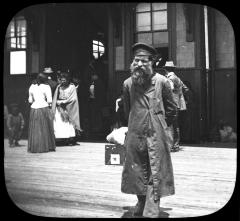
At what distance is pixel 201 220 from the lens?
2.46 m

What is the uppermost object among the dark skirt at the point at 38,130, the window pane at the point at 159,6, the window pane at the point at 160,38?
the window pane at the point at 159,6

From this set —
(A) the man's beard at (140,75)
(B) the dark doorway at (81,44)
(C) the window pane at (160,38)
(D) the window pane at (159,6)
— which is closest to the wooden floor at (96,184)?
(A) the man's beard at (140,75)

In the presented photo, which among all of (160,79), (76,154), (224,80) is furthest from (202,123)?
(160,79)

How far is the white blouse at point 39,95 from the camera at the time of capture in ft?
20.3

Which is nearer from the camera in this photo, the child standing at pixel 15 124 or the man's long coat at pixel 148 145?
the man's long coat at pixel 148 145

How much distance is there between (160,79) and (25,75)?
6356 mm

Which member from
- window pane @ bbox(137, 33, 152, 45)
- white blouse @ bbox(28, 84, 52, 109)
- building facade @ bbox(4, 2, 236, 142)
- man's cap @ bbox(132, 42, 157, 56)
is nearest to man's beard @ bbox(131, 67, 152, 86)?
man's cap @ bbox(132, 42, 157, 56)

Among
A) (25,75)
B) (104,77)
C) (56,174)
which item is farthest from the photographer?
(104,77)

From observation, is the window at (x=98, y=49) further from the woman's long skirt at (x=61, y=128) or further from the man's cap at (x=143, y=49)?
the man's cap at (x=143, y=49)

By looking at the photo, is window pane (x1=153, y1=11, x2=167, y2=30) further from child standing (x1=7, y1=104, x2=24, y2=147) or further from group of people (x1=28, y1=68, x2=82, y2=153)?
child standing (x1=7, y1=104, x2=24, y2=147)

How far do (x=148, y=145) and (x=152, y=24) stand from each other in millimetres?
5665

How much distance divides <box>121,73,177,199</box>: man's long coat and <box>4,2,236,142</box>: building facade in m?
4.39

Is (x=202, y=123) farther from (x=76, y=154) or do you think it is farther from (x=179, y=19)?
(x=76, y=154)

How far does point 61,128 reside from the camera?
7379mm
